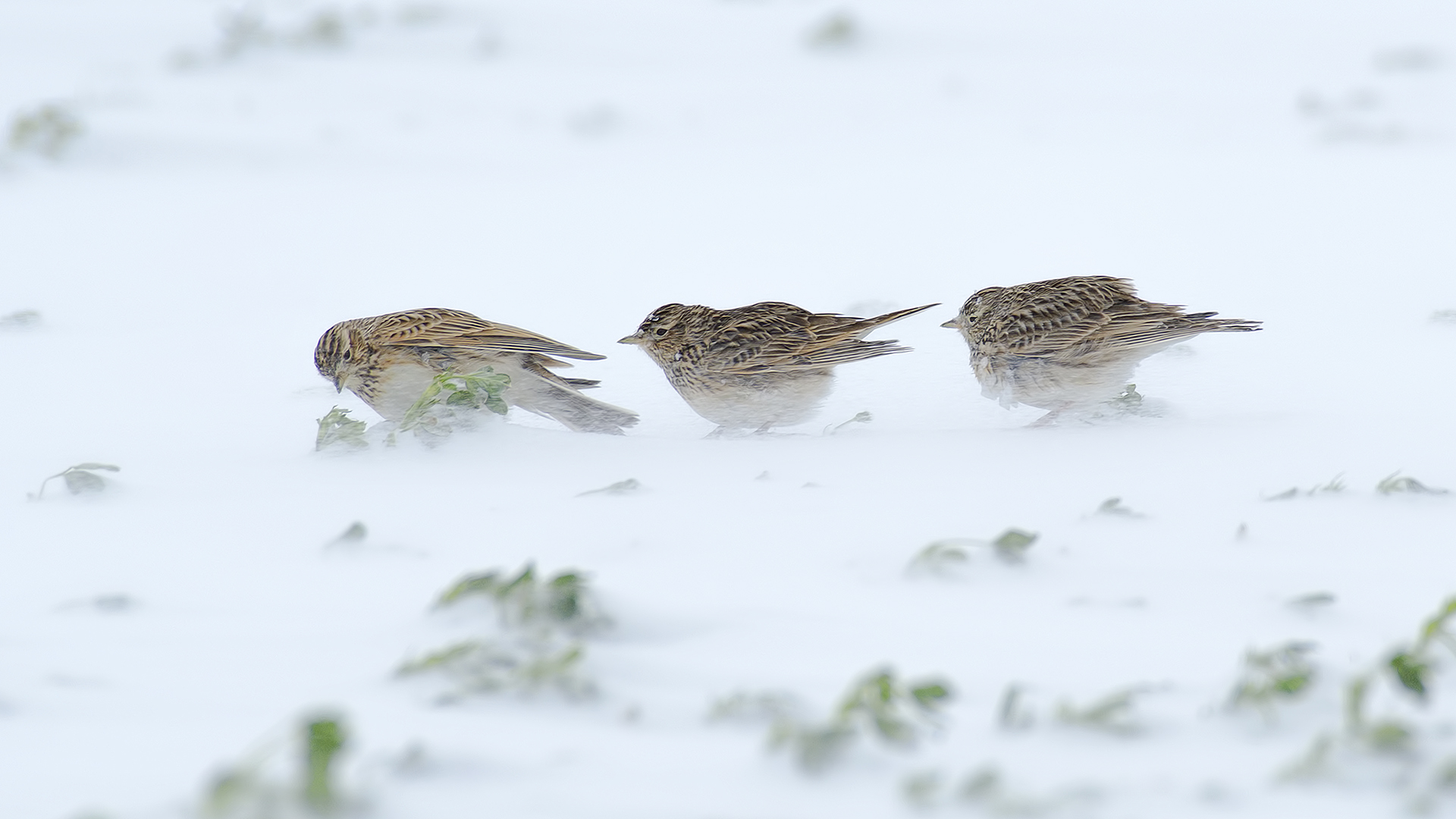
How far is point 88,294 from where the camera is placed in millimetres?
7766

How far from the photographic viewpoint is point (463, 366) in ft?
18.3

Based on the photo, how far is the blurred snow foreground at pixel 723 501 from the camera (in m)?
2.57

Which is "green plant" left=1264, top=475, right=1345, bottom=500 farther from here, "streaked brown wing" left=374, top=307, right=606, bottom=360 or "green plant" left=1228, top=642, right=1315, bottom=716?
"streaked brown wing" left=374, top=307, right=606, bottom=360

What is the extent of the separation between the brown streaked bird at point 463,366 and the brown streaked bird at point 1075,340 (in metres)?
1.47

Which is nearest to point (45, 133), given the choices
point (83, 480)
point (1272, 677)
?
point (83, 480)

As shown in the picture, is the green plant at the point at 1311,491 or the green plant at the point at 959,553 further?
the green plant at the point at 1311,491

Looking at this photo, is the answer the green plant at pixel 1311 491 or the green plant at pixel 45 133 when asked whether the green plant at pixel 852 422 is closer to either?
the green plant at pixel 1311 491

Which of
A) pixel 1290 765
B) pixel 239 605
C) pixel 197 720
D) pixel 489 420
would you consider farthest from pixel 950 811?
pixel 489 420

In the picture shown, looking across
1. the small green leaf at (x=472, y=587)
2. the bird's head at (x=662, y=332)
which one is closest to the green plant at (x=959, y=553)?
the small green leaf at (x=472, y=587)

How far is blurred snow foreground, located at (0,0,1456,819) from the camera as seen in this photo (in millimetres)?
2568

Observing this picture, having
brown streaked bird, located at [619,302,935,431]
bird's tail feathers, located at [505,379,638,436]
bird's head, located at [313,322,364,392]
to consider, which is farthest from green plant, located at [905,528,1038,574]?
bird's head, located at [313,322,364,392]

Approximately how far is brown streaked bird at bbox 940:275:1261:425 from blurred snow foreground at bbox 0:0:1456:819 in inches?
9.9

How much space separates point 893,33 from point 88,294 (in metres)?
8.87

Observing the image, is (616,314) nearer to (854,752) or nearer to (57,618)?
(57,618)
